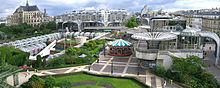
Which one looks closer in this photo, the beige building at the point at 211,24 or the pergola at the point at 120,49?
the pergola at the point at 120,49

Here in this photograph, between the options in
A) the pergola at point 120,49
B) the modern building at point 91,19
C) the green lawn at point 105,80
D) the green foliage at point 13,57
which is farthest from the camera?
the modern building at point 91,19

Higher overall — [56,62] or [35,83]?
[56,62]

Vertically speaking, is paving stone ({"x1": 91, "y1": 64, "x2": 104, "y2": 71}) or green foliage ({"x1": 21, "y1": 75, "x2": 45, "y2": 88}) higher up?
green foliage ({"x1": 21, "y1": 75, "x2": 45, "y2": 88})

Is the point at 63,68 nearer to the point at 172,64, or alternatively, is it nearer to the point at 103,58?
the point at 103,58

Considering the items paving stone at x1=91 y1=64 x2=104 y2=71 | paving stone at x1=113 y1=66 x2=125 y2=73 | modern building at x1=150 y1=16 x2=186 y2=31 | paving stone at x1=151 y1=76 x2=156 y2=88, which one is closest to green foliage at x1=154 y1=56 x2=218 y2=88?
paving stone at x1=151 y1=76 x2=156 y2=88

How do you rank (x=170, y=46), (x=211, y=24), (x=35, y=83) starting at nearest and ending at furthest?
(x=35, y=83), (x=170, y=46), (x=211, y=24)

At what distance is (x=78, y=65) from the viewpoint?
141 ft

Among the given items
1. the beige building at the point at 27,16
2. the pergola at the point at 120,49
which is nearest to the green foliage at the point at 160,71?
the pergola at the point at 120,49

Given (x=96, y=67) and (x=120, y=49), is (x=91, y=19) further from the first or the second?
(x=96, y=67)

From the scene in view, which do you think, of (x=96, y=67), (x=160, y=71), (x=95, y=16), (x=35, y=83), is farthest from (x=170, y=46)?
(x=95, y=16)

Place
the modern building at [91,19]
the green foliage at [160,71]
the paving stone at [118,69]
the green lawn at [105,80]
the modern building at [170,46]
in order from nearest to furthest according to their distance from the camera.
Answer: the green lawn at [105,80], the green foliage at [160,71], the modern building at [170,46], the paving stone at [118,69], the modern building at [91,19]

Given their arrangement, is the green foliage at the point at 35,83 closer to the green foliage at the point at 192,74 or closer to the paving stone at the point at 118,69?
the paving stone at the point at 118,69

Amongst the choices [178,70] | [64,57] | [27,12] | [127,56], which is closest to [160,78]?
[178,70]

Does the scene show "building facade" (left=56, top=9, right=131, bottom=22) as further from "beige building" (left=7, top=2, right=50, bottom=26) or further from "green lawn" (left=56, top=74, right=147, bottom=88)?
"green lawn" (left=56, top=74, right=147, bottom=88)
